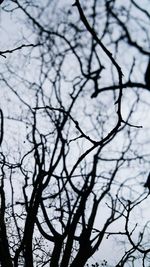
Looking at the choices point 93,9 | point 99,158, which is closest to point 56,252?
point 99,158

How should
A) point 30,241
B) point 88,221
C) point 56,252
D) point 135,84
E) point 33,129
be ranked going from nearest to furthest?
point 135,84 < point 30,241 < point 56,252 < point 88,221 < point 33,129

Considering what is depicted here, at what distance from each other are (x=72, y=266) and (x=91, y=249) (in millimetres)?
752

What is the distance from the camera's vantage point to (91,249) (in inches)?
262

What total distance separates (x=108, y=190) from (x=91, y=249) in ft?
7.03

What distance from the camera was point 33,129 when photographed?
8328 millimetres

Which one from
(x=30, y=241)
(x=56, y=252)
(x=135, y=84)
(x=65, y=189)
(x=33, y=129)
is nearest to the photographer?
(x=135, y=84)

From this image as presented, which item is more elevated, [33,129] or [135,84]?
[33,129]

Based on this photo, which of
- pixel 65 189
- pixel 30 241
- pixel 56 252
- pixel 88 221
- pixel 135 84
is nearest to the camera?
pixel 135 84

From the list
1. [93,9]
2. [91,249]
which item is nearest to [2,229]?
[91,249]

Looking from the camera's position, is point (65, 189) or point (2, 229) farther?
point (65, 189)

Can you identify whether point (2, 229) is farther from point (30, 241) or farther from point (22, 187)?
point (22, 187)

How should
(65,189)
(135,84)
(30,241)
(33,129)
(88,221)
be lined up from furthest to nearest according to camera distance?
(33,129) → (65,189) → (88,221) → (30,241) → (135,84)

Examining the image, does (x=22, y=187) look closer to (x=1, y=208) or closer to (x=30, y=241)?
(x=1, y=208)

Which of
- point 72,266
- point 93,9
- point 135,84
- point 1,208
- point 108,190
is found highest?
point 93,9
